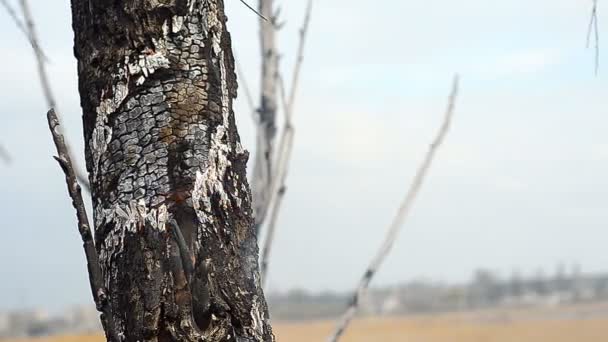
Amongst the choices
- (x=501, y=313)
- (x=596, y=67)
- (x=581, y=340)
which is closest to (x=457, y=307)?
(x=501, y=313)

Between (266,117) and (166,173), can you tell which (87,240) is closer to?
(166,173)

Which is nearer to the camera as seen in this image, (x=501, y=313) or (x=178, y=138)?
(x=178, y=138)

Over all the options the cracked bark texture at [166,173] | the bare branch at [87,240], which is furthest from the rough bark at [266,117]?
the bare branch at [87,240]

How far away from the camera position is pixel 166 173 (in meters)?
1.38

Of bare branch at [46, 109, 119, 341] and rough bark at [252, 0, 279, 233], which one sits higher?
rough bark at [252, 0, 279, 233]

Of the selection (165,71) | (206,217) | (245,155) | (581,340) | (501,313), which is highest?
(501,313)

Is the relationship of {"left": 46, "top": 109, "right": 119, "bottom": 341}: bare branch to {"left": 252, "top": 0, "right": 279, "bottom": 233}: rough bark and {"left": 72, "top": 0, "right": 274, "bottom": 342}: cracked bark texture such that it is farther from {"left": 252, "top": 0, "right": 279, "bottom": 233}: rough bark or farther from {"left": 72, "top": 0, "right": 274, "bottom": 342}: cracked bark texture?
{"left": 252, "top": 0, "right": 279, "bottom": 233}: rough bark

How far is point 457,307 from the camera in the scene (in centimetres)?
8569

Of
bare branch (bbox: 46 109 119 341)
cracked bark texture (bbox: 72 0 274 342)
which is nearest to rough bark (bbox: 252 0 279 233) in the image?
cracked bark texture (bbox: 72 0 274 342)

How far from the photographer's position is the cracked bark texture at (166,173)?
133cm

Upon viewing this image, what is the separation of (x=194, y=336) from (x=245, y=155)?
0.98 feet

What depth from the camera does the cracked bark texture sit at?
1335 mm

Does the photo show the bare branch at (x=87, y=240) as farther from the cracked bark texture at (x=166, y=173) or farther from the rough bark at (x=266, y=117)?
the rough bark at (x=266, y=117)

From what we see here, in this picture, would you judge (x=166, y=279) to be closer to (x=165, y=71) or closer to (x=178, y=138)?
(x=178, y=138)
